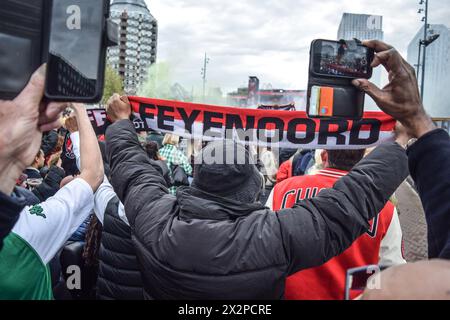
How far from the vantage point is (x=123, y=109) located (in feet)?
7.00

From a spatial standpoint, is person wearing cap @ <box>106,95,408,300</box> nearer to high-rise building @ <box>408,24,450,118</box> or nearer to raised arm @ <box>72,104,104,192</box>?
raised arm @ <box>72,104,104,192</box>

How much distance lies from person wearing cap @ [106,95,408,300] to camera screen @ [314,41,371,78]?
1.24 ft

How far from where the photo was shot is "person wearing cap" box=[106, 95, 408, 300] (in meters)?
1.36

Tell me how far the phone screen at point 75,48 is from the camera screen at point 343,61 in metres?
0.76

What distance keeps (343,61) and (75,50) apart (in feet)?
2.88

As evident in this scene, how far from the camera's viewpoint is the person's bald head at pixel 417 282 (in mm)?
621

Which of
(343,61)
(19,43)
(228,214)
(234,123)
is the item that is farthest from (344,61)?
(234,123)

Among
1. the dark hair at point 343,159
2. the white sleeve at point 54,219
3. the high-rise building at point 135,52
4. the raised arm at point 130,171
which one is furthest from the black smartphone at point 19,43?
the high-rise building at point 135,52

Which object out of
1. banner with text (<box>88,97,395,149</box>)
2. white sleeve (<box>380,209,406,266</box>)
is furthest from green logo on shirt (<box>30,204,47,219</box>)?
white sleeve (<box>380,209,406,266</box>)

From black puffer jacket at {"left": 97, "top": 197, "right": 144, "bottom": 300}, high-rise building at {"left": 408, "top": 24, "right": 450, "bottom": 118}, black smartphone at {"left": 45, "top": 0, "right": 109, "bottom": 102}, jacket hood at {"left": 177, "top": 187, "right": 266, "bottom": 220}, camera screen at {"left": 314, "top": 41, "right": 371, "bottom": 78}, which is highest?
high-rise building at {"left": 408, "top": 24, "right": 450, "bottom": 118}

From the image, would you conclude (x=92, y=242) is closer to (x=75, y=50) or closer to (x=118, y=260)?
(x=118, y=260)

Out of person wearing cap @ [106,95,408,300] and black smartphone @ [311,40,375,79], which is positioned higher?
black smartphone @ [311,40,375,79]
